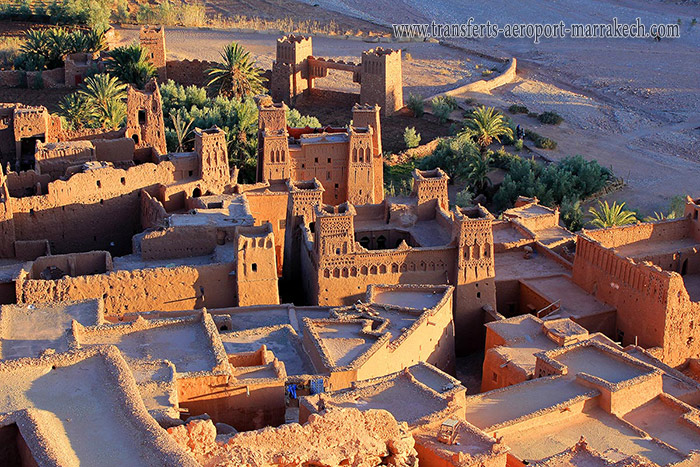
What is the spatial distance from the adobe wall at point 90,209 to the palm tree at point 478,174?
14.4 m

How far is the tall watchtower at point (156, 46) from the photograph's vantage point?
49469mm

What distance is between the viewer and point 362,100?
Answer: 48.3 meters

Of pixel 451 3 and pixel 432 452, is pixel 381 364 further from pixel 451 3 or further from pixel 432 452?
pixel 451 3

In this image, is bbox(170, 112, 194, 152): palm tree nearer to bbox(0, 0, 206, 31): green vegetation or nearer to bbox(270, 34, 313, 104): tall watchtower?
bbox(270, 34, 313, 104): tall watchtower

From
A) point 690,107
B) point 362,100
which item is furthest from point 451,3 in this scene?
point 362,100

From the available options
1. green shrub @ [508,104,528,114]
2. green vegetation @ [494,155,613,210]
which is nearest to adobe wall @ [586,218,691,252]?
green vegetation @ [494,155,613,210]

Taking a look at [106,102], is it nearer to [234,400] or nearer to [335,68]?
[335,68]

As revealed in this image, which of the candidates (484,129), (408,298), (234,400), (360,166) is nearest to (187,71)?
(484,129)

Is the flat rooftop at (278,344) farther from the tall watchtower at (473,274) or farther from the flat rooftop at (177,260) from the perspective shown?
the tall watchtower at (473,274)

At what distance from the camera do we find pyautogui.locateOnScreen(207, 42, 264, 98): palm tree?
46.6 metres

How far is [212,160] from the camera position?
99.9ft

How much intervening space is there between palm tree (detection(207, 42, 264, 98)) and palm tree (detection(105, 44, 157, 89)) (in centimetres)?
304

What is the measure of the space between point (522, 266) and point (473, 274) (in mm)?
3394

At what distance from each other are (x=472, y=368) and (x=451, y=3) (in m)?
59.9
